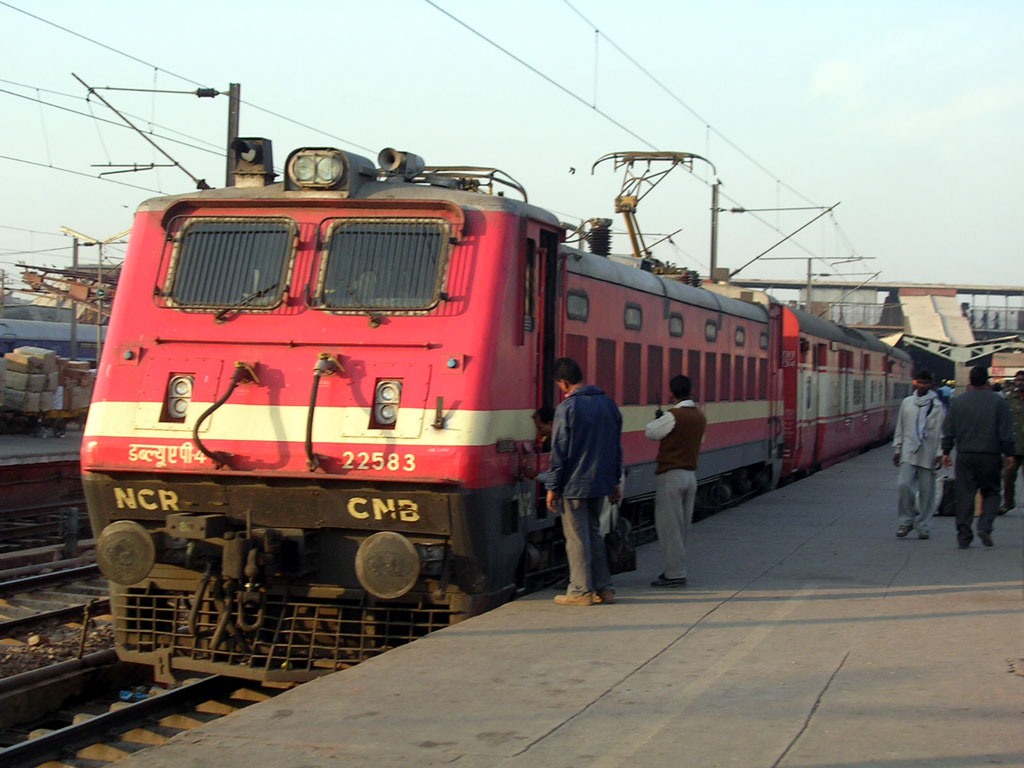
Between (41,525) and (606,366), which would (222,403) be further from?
(41,525)

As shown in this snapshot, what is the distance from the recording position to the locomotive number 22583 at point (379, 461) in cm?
704

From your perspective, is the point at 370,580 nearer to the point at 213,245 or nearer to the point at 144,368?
the point at 144,368

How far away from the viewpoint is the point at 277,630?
7262 millimetres

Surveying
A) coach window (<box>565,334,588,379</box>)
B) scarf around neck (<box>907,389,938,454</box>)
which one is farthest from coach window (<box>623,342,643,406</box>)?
scarf around neck (<box>907,389,938,454</box>)

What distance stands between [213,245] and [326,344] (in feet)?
3.82

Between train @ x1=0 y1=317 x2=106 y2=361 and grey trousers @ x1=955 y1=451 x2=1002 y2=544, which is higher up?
train @ x1=0 y1=317 x2=106 y2=361

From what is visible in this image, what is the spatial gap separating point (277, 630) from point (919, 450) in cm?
694

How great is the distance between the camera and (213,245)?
25.8ft

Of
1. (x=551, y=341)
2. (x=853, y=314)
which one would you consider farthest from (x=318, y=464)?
(x=853, y=314)

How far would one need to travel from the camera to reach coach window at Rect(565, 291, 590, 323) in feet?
29.6

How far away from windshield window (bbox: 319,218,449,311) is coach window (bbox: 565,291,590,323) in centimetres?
164

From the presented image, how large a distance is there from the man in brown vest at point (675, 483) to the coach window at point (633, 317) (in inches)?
82.0

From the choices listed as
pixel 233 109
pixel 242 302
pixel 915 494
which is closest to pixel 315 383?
pixel 242 302

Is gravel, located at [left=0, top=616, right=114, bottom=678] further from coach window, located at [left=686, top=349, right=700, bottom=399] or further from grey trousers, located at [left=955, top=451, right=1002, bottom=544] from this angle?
grey trousers, located at [left=955, top=451, right=1002, bottom=544]
